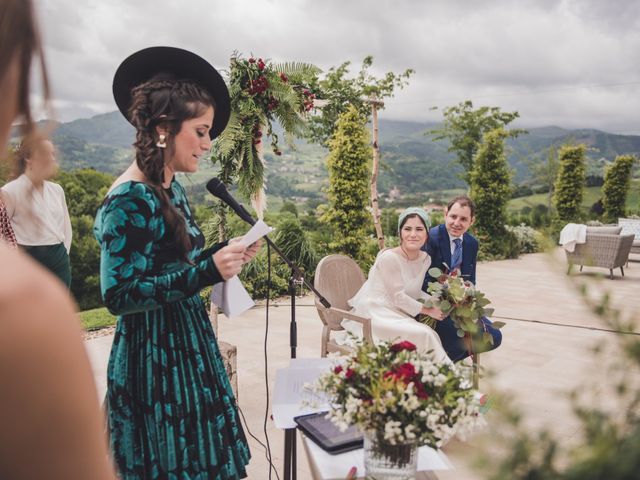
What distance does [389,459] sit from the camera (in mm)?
1446

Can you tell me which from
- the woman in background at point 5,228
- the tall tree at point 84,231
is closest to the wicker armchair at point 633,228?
the woman in background at point 5,228

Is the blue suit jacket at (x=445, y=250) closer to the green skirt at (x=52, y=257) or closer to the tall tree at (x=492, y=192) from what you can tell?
the green skirt at (x=52, y=257)

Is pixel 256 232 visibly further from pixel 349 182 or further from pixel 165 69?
pixel 349 182

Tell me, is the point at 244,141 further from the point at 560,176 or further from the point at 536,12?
the point at 536,12

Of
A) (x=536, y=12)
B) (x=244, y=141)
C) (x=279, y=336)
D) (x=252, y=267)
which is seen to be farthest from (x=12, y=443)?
(x=536, y=12)

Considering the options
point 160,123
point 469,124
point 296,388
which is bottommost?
point 296,388

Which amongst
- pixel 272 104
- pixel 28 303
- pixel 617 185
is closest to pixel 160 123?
pixel 28 303

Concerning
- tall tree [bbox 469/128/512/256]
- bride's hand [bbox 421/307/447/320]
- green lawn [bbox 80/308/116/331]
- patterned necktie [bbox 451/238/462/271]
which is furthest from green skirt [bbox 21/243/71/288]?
tall tree [bbox 469/128/512/256]

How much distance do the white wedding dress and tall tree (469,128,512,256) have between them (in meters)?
9.17

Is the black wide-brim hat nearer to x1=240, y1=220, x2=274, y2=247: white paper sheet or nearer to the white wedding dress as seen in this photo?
x1=240, y1=220, x2=274, y2=247: white paper sheet

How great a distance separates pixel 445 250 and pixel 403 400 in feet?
8.85

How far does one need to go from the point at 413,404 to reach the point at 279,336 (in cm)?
430

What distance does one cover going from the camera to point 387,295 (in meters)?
3.66

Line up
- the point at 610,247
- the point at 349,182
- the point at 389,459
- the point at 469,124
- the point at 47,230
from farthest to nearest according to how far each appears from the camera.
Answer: the point at 469,124, the point at 610,247, the point at 349,182, the point at 47,230, the point at 389,459
